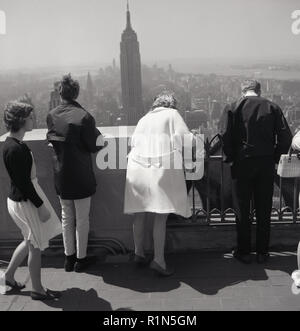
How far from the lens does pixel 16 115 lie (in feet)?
9.29

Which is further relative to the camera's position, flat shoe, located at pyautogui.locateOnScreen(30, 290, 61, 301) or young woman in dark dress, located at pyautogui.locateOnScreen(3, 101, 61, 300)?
flat shoe, located at pyautogui.locateOnScreen(30, 290, 61, 301)

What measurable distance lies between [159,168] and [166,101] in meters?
0.47

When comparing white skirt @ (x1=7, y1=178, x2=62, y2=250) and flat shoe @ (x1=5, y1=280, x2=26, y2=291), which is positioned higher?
white skirt @ (x1=7, y1=178, x2=62, y2=250)

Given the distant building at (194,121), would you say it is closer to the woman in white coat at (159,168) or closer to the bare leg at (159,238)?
the woman in white coat at (159,168)

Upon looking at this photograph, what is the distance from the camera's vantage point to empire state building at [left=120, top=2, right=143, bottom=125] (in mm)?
66312

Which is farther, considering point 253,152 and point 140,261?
point 140,261

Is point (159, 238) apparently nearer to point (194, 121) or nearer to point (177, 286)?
point (177, 286)

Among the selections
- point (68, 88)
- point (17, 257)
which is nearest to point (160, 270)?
point (17, 257)

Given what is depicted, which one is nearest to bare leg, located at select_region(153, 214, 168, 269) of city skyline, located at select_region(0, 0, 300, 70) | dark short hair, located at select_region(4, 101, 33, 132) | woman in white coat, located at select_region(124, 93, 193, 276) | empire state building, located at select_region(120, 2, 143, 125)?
woman in white coat, located at select_region(124, 93, 193, 276)

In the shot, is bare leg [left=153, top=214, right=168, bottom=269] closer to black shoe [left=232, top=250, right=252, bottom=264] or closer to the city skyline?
black shoe [left=232, top=250, right=252, bottom=264]

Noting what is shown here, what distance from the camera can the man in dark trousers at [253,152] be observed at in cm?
332

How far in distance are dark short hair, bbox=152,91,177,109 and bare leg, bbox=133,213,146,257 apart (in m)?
0.81

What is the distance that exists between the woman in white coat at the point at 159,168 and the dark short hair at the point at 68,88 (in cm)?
49
